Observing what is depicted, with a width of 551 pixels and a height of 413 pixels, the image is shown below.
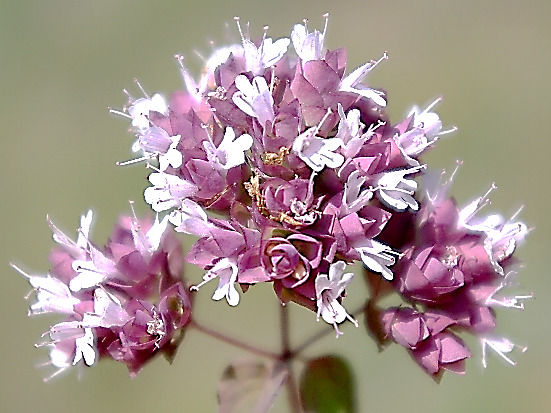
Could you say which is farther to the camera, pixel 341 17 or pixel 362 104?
pixel 341 17

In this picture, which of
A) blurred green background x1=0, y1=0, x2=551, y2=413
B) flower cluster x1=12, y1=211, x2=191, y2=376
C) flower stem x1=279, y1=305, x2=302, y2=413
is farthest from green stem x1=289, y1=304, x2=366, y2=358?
blurred green background x1=0, y1=0, x2=551, y2=413

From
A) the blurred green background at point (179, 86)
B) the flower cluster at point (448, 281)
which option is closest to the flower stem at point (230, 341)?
the flower cluster at point (448, 281)

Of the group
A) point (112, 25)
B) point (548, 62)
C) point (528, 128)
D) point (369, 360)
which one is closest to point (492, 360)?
point (369, 360)

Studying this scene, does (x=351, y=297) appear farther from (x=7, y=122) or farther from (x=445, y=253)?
(x=7, y=122)

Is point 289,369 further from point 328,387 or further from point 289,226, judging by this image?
point 289,226

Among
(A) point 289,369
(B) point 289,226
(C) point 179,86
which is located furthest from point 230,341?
(C) point 179,86

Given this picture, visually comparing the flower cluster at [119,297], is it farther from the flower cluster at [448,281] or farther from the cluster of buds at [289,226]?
the flower cluster at [448,281]
